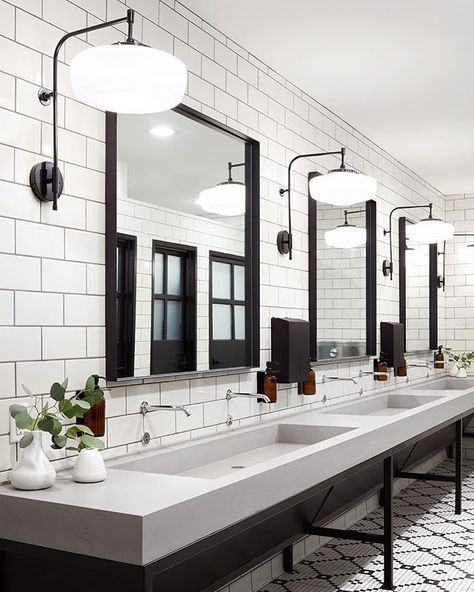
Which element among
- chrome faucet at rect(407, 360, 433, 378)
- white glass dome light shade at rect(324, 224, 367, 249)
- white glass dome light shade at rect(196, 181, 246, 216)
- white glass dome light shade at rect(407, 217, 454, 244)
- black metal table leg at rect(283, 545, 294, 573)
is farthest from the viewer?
chrome faucet at rect(407, 360, 433, 378)

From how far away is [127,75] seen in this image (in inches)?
84.5

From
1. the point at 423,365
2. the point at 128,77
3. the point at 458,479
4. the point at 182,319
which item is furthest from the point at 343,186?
the point at 423,365

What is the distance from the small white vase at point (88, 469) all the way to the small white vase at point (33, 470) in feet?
0.28

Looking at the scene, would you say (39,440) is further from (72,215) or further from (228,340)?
(228,340)

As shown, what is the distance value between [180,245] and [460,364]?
4642 millimetres

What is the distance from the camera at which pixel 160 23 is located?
3.02 metres

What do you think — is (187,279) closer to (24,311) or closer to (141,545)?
(24,311)

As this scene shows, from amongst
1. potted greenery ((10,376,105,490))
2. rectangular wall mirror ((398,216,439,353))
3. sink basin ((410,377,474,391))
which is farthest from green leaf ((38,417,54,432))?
sink basin ((410,377,474,391))

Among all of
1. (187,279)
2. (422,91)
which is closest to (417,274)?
(422,91)

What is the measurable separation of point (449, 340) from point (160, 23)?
5.19m

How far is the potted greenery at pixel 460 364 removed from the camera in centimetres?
678

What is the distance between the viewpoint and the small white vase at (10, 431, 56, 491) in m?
2.06

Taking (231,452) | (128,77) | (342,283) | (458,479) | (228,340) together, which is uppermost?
(128,77)

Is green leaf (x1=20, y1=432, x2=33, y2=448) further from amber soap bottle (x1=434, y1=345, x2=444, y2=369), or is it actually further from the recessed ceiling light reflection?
amber soap bottle (x1=434, y1=345, x2=444, y2=369)
